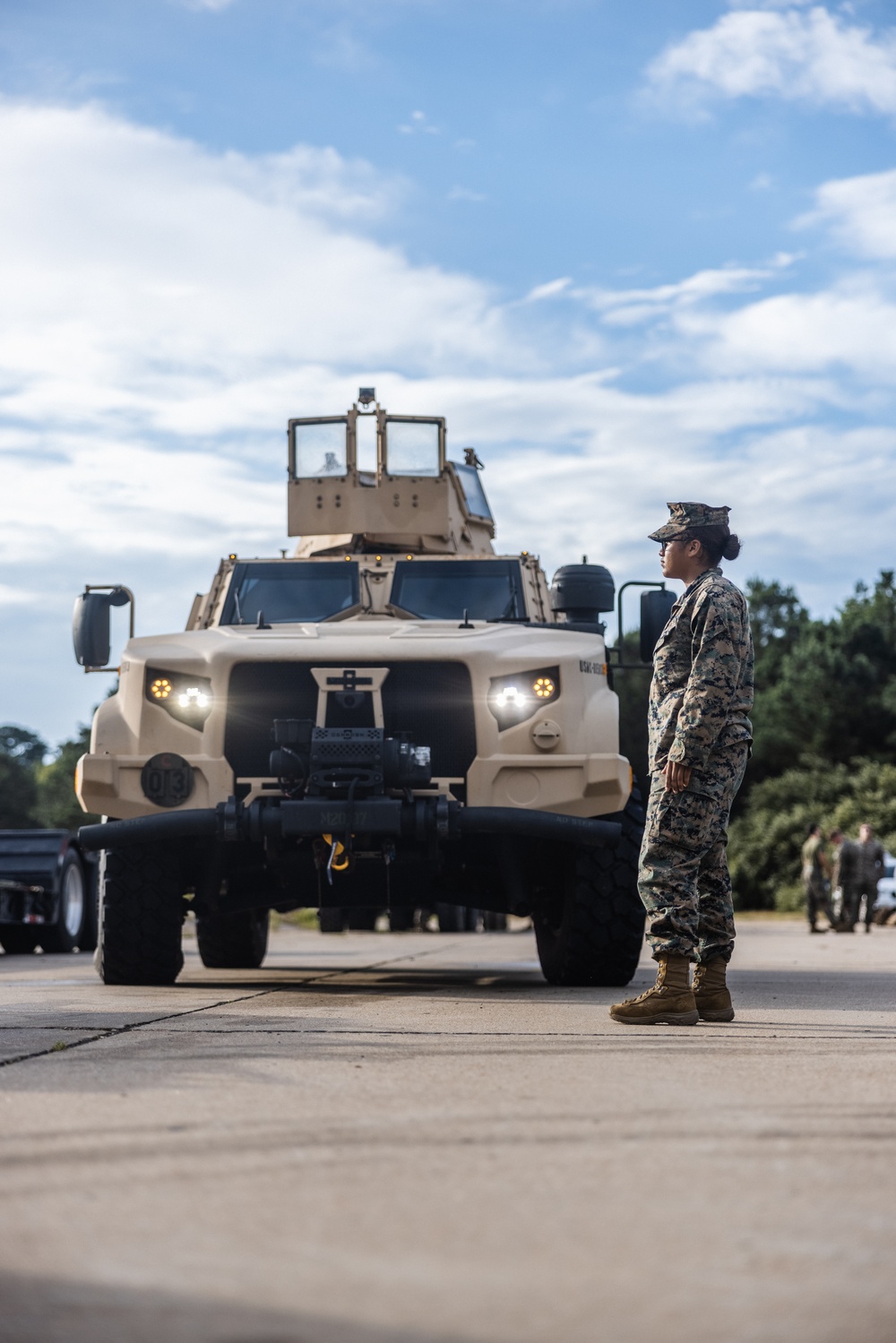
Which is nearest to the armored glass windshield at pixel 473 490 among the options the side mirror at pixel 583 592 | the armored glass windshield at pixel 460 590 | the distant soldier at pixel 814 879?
the armored glass windshield at pixel 460 590

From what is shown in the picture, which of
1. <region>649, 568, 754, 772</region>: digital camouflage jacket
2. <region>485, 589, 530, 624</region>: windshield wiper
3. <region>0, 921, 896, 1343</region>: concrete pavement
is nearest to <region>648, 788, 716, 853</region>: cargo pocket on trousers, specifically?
<region>649, 568, 754, 772</region>: digital camouflage jacket

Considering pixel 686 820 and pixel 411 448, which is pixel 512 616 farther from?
pixel 686 820

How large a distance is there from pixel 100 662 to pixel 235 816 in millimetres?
2190

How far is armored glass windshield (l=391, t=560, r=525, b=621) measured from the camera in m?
10.7

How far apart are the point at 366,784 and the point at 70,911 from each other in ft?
31.9

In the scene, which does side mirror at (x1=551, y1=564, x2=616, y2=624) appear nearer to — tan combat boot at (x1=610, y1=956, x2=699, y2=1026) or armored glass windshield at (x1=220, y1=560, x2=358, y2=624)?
armored glass windshield at (x1=220, y1=560, x2=358, y2=624)

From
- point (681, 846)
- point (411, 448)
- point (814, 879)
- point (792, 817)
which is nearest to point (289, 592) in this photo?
point (411, 448)

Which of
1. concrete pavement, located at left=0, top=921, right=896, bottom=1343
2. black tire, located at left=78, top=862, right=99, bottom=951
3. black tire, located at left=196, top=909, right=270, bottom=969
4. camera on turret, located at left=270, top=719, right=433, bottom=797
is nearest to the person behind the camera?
concrete pavement, located at left=0, top=921, right=896, bottom=1343

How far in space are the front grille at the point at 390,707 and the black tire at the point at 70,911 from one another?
28.5ft

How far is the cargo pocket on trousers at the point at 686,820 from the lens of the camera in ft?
22.2

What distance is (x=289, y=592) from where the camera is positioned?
1087 cm

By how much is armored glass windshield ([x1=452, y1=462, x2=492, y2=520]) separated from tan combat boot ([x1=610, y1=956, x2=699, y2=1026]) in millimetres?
6426

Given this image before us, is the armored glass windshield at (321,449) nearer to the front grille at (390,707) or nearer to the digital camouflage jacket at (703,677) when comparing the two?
the front grille at (390,707)

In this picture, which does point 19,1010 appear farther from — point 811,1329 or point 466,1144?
point 811,1329
